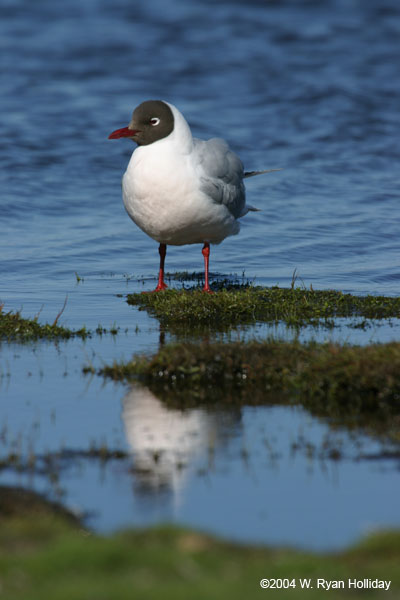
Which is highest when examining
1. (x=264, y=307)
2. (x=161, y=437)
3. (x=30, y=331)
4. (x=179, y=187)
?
(x=179, y=187)

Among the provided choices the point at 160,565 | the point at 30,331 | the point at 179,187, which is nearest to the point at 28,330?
the point at 30,331

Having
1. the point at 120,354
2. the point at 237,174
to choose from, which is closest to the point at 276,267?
the point at 237,174

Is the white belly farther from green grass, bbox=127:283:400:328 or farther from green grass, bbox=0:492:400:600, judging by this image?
green grass, bbox=0:492:400:600

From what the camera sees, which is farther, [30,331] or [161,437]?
[30,331]

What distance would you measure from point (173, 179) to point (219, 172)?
933 millimetres

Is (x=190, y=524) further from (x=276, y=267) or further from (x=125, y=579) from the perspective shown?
(x=276, y=267)

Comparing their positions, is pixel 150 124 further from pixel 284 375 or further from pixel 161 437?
pixel 161 437

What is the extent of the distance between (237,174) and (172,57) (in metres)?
23.2

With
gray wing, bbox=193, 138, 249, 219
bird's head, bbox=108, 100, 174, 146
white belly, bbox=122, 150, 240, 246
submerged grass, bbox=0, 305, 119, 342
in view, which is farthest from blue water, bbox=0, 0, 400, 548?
bird's head, bbox=108, 100, 174, 146

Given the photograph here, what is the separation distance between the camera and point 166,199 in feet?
37.7

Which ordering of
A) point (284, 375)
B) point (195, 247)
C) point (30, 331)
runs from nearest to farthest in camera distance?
point (284, 375), point (30, 331), point (195, 247)

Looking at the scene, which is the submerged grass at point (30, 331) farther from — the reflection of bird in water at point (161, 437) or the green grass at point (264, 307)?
the reflection of bird in water at point (161, 437)

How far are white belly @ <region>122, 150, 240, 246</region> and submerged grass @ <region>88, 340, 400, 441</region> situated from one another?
11.7ft

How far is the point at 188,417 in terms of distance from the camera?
6.99 m
